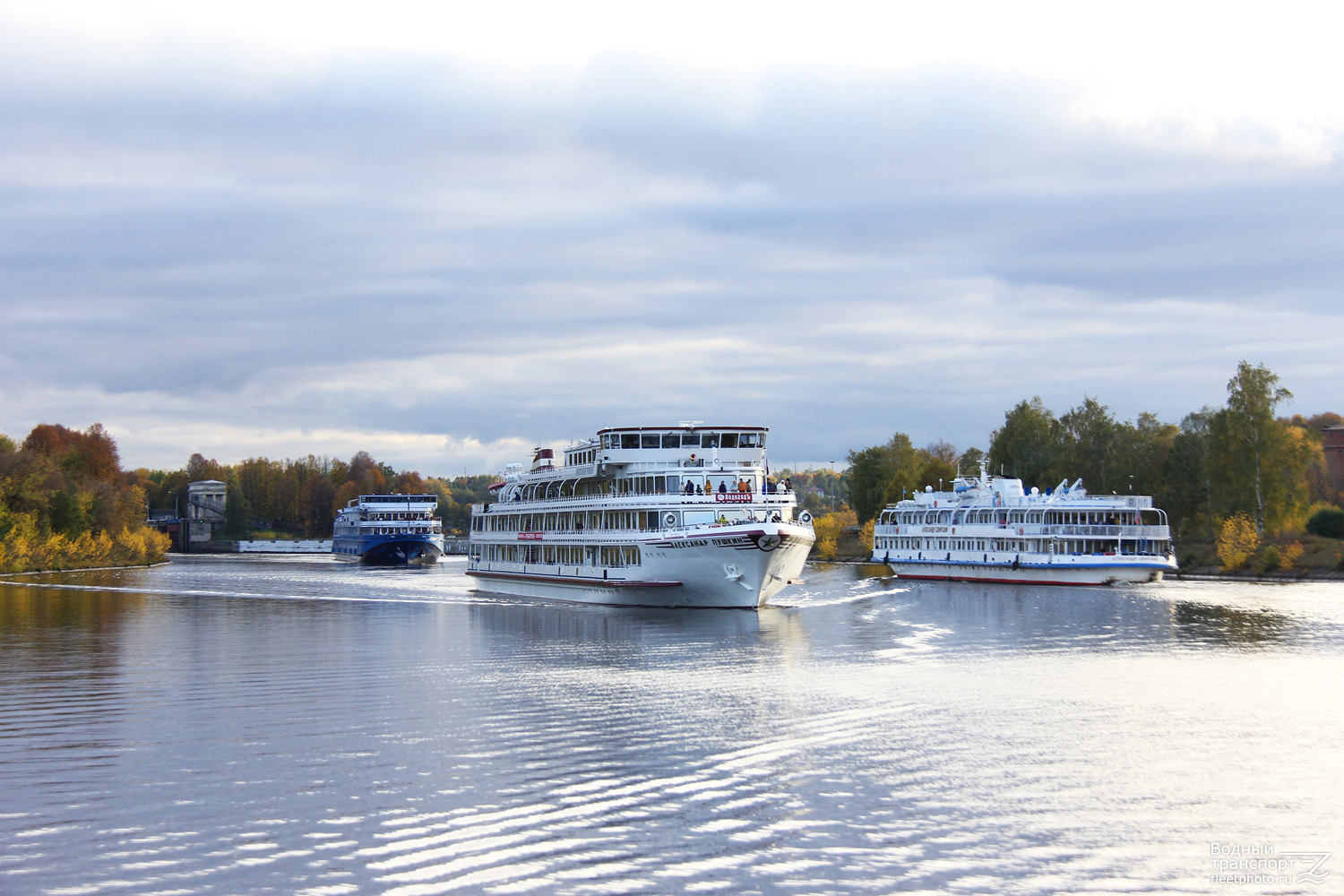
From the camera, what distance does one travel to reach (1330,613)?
6975 centimetres

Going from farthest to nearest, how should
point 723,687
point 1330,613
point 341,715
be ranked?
1. point 1330,613
2. point 723,687
3. point 341,715

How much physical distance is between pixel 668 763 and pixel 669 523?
141 feet

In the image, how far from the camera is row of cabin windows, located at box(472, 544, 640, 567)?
74.6 meters

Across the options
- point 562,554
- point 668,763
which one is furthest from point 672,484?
point 668,763

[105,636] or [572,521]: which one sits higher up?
[572,521]

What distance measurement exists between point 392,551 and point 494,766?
15436 centimetres

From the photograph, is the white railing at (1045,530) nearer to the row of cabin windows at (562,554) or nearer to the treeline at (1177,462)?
the treeline at (1177,462)

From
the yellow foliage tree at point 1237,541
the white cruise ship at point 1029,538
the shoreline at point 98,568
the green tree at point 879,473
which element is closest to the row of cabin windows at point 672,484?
the white cruise ship at point 1029,538

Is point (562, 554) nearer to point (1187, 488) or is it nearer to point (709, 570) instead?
point (709, 570)

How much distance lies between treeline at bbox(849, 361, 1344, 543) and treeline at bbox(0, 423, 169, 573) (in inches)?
4474

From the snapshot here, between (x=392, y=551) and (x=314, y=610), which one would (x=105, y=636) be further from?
(x=392, y=551)

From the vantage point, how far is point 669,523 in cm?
7069

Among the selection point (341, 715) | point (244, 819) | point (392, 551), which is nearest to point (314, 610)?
point (341, 715)

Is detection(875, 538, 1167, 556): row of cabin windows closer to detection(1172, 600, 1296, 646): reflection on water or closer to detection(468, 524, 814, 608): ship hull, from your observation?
detection(1172, 600, 1296, 646): reflection on water
